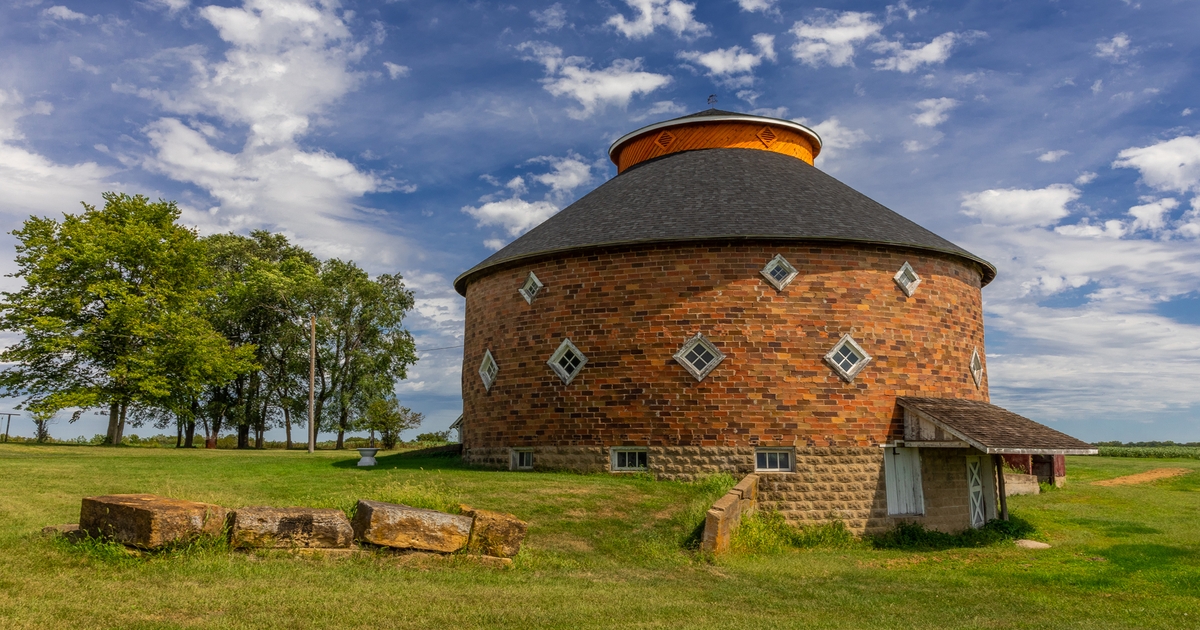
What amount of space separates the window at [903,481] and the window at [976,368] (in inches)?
130

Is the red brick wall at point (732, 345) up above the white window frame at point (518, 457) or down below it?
above

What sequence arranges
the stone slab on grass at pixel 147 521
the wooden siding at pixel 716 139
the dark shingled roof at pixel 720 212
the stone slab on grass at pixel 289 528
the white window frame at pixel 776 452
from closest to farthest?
1. the stone slab on grass at pixel 147 521
2. the stone slab on grass at pixel 289 528
3. the white window frame at pixel 776 452
4. the dark shingled roof at pixel 720 212
5. the wooden siding at pixel 716 139

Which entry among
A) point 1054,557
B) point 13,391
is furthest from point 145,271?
point 1054,557

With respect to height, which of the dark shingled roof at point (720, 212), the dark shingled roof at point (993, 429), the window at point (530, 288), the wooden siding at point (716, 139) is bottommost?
the dark shingled roof at point (993, 429)

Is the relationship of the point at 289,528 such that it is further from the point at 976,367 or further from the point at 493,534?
the point at 976,367

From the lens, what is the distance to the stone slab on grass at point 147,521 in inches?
340

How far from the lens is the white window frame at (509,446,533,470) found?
1759 centimetres

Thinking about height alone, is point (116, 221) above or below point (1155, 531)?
above

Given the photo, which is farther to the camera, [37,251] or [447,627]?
[37,251]

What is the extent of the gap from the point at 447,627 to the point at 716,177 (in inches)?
605

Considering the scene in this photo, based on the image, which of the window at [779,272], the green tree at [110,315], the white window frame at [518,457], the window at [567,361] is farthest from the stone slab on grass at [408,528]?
the green tree at [110,315]

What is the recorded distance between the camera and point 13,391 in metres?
30.4

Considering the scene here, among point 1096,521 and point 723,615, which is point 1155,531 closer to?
point 1096,521

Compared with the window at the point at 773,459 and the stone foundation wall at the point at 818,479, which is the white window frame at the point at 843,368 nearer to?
the stone foundation wall at the point at 818,479
